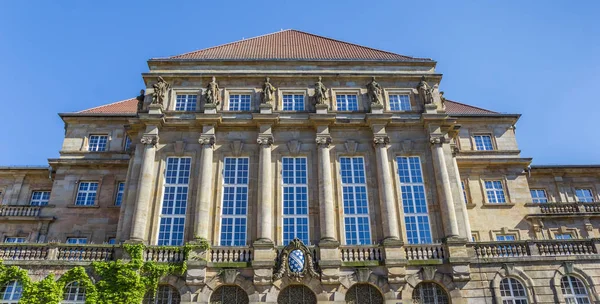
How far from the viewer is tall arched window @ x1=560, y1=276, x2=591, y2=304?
21.5m

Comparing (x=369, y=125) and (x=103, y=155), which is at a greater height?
(x=103, y=155)

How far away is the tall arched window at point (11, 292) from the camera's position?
20953 millimetres

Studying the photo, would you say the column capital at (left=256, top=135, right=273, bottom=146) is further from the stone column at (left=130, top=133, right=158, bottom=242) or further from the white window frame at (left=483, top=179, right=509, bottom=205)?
the white window frame at (left=483, top=179, right=509, bottom=205)

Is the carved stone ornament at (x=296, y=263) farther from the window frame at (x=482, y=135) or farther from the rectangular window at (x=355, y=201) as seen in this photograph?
the window frame at (x=482, y=135)

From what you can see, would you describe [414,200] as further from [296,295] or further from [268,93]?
[268,93]

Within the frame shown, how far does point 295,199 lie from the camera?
24.2 meters

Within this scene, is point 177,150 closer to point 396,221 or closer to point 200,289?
point 200,289

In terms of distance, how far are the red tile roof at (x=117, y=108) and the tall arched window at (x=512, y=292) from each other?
26734 millimetres

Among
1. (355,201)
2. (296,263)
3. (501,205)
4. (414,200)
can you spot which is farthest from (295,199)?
(501,205)

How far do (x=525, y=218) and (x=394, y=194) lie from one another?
1205 centimetres

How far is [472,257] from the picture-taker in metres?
22.2

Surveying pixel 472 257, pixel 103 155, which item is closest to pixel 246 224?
pixel 472 257

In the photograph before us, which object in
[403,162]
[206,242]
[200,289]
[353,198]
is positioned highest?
[403,162]

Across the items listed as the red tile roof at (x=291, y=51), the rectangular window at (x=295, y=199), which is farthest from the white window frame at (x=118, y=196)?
the rectangular window at (x=295, y=199)
